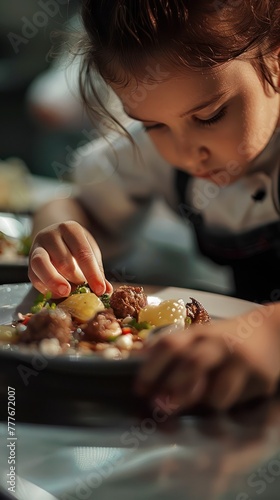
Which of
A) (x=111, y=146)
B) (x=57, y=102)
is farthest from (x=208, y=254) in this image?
(x=57, y=102)

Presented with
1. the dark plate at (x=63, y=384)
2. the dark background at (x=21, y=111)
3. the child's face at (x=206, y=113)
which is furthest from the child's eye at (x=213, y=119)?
the dark background at (x=21, y=111)

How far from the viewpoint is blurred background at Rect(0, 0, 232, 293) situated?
0.34m

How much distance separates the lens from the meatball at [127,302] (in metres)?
0.25

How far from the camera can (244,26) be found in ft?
0.90

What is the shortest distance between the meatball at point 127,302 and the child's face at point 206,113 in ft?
0.25

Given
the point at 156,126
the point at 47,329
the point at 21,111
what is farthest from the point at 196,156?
the point at 21,111

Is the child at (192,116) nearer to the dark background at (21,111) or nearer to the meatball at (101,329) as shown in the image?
the meatball at (101,329)

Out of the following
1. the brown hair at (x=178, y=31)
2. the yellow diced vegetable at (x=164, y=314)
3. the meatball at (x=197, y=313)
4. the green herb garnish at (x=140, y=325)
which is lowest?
the meatball at (x=197, y=313)

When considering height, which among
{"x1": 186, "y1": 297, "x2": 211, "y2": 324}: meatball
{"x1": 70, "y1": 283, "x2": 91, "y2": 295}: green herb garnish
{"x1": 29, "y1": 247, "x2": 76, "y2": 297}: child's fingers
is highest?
{"x1": 29, "y1": 247, "x2": 76, "y2": 297}: child's fingers

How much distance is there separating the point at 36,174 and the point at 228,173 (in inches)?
19.1

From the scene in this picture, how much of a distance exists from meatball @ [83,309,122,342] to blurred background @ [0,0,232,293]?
0.06 metres

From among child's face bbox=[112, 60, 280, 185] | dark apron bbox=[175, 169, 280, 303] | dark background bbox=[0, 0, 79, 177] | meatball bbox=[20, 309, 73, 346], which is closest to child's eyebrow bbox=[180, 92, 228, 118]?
child's face bbox=[112, 60, 280, 185]

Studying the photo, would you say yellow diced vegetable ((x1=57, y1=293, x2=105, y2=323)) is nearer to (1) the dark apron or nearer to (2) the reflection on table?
(2) the reflection on table

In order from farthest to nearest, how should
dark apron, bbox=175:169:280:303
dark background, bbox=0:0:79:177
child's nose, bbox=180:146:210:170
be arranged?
dark background, bbox=0:0:79:177 → dark apron, bbox=175:169:280:303 → child's nose, bbox=180:146:210:170
